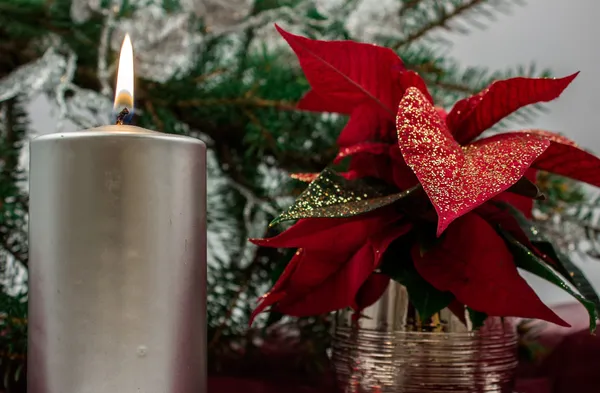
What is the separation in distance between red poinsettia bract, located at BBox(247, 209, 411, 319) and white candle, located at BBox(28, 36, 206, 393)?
5 centimetres

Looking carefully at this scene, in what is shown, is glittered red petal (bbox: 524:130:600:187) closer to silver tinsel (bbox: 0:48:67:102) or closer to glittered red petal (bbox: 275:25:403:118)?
glittered red petal (bbox: 275:25:403:118)

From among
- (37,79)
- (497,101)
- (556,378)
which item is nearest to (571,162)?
(497,101)

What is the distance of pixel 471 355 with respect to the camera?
0.86 ft

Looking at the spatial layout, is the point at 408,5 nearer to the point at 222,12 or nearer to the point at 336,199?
the point at 222,12

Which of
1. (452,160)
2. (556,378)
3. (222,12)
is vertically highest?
(222,12)

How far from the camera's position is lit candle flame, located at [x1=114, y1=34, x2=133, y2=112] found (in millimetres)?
244

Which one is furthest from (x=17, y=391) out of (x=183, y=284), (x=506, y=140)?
(x=506, y=140)

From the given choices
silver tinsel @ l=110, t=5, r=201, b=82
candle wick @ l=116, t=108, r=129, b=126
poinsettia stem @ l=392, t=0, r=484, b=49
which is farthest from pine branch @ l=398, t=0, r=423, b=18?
candle wick @ l=116, t=108, r=129, b=126

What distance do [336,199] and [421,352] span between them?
73 mm

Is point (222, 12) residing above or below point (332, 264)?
above

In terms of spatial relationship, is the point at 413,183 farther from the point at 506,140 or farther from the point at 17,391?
the point at 17,391

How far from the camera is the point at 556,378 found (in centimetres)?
35

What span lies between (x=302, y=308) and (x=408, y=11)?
0.85ft

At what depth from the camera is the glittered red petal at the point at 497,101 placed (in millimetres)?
249
